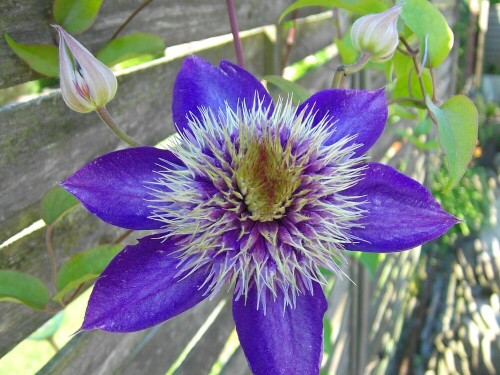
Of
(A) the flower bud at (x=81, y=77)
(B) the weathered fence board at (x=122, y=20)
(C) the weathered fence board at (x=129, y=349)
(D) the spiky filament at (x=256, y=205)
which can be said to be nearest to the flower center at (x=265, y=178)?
(D) the spiky filament at (x=256, y=205)

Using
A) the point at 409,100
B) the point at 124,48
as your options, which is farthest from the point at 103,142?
the point at 409,100

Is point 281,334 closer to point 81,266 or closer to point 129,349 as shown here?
point 81,266

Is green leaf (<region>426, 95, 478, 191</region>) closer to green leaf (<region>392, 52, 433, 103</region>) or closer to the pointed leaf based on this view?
green leaf (<region>392, 52, 433, 103</region>)

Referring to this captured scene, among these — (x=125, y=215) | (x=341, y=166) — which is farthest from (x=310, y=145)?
(x=125, y=215)

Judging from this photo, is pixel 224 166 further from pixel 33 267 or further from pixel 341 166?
pixel 33 267

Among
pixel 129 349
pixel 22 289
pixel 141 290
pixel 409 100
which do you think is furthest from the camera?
pixel 129 349

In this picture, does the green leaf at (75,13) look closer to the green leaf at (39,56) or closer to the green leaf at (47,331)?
the green leaf at (39,56)
